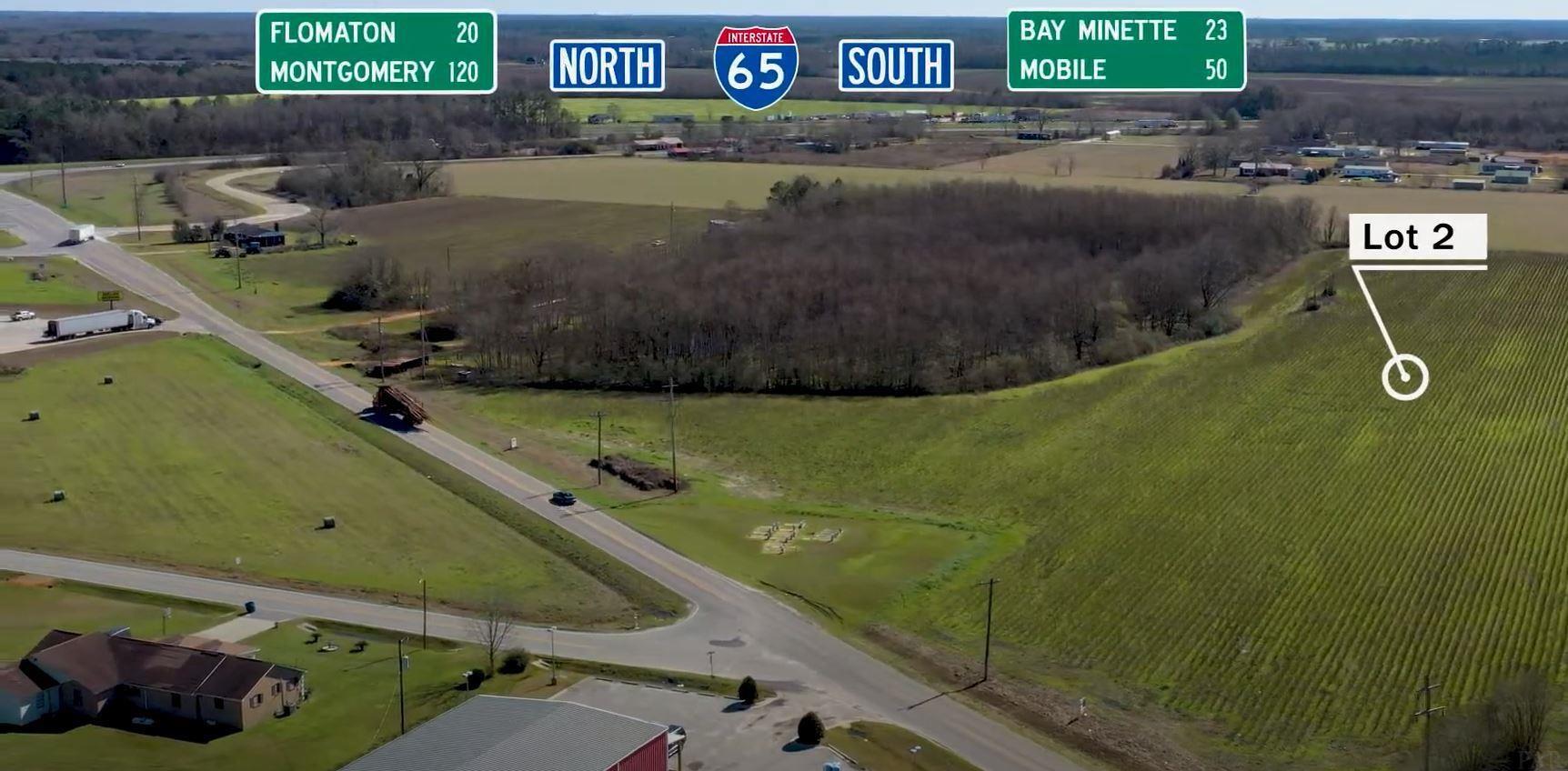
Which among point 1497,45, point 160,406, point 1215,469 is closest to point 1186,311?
point 1215,469

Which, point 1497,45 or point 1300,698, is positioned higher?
point 1497,45

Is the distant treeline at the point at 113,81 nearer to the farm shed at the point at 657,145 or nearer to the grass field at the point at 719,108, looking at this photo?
the grass field at the point at 719,108

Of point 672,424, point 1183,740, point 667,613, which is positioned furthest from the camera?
point 672,424

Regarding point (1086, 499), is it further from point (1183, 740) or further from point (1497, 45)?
point (1497, 45)

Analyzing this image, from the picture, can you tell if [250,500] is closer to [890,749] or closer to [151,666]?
[151,666]

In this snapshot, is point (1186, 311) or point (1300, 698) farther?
point (1186, 311)

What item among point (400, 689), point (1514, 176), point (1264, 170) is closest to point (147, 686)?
point (400, 689)
